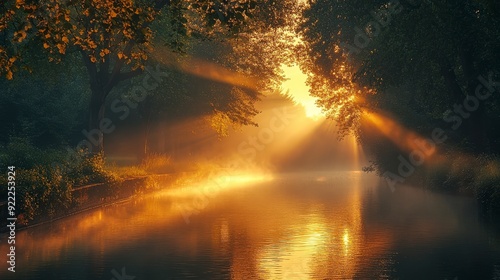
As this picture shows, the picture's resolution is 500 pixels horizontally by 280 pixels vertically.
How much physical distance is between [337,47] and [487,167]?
17.6 m

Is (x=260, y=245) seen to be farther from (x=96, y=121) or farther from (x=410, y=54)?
(x=96, y=121)

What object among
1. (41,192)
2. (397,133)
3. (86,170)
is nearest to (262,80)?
(397,133)

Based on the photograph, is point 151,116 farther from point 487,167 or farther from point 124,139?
point 487,167

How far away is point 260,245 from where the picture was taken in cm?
1678

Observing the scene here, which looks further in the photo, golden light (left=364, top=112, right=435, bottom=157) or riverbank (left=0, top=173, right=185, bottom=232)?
golden light (left=364, top=112, right=435, bottom=157)

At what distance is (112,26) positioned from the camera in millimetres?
14445

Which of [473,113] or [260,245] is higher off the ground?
[473,113]

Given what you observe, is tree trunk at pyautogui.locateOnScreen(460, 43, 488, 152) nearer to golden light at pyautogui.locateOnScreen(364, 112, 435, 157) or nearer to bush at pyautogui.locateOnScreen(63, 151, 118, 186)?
golden light at pyautogui.locateOnScreen(364, 112, 435, 157)

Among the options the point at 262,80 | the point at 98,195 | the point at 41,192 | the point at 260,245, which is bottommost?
the point at 260,245

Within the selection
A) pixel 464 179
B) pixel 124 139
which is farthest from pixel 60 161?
pixel 124 139

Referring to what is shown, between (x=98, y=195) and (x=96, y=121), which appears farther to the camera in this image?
(x=96, y=121)

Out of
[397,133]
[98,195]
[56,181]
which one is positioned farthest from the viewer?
[397,133]

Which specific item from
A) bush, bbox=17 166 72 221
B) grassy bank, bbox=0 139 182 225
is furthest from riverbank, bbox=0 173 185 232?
bush, bbox=17 166 72 221

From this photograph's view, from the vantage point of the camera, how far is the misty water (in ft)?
42.0
